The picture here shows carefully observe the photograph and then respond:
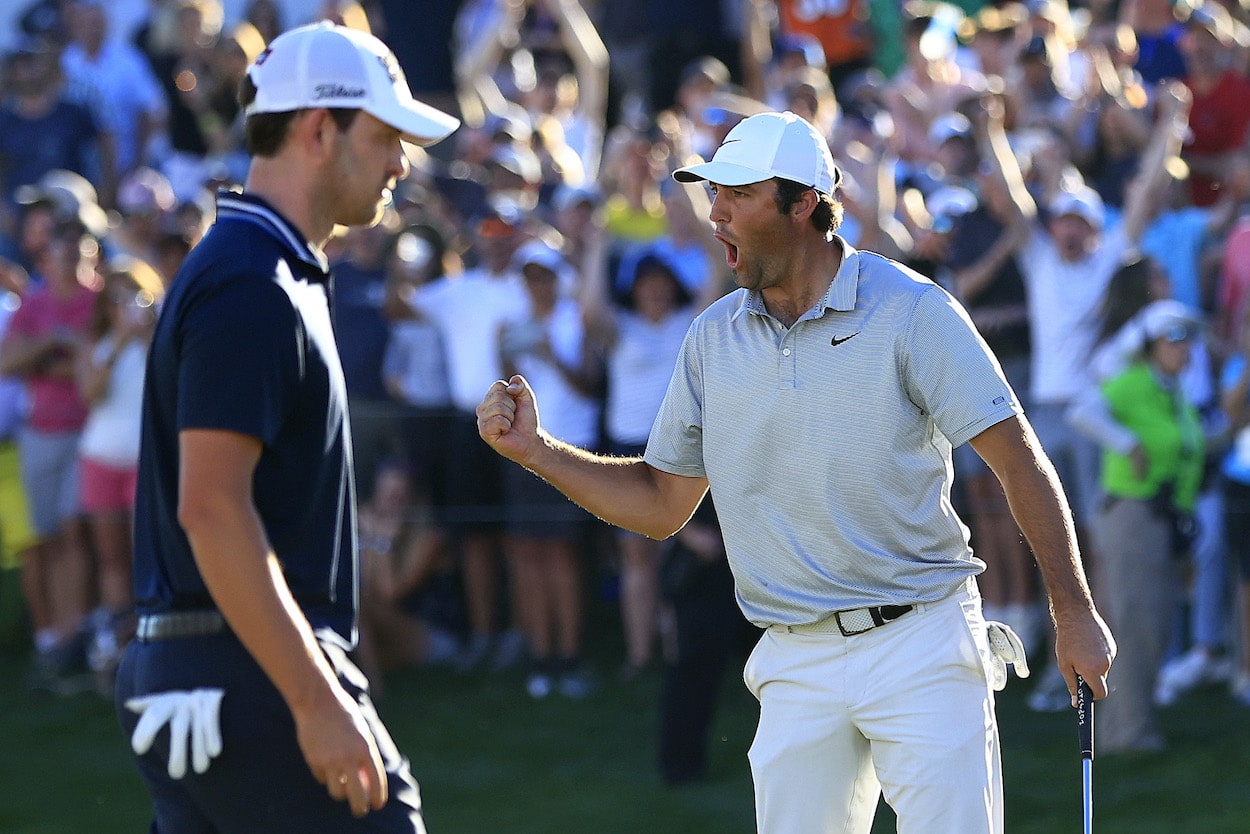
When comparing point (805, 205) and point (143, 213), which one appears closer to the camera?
point (805, 205)

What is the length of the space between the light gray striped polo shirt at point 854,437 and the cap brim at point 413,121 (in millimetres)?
1057

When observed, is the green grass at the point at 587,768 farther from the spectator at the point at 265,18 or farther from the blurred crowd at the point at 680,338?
the spectator at the point at 265,18

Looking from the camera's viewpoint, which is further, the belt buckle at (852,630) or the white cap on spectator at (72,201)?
the white cap on spectator at (72,201)

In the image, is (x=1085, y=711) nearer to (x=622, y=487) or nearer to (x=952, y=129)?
(x=622, y=487)

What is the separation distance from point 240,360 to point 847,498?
1.58m

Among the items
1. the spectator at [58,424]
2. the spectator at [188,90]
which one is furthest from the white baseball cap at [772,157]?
the spectator at [188,90]

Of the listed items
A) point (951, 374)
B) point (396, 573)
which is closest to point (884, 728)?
point (951, 374)

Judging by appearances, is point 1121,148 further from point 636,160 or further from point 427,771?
point 427,771

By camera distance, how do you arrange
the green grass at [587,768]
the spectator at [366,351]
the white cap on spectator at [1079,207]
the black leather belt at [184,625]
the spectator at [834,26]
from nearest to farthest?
1. the black leather belt at [184,625]
2. the green grass at [587,768]
3. the white cap on spectator at [1079,207]
4. the spectator at [366,351]
5. the spectator at [834,26]

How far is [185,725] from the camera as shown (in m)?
3.30

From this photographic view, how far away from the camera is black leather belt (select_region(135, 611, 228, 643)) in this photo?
132 inches

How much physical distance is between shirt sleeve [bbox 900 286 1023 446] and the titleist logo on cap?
1.41 metres

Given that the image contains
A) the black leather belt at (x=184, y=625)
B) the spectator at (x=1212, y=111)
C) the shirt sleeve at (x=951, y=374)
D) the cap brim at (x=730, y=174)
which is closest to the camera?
the black leather belt at (x=184, y=625)

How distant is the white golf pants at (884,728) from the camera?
4.17 metres
